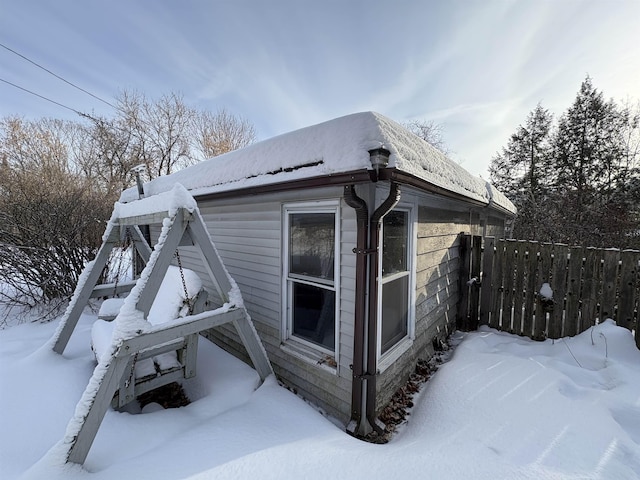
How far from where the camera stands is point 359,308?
2.56 meters

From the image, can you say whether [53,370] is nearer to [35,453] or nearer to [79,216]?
[35,453]

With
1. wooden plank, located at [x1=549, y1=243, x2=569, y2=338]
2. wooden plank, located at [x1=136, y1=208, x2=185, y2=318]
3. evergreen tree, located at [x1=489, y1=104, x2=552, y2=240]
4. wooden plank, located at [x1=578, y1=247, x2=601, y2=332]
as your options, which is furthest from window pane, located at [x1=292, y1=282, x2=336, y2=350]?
evergreen tree, located at [x1=489, y1=104, x2=552, y2=240]

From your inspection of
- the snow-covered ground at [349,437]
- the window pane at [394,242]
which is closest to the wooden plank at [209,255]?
the snow-covered ground at [349,437]

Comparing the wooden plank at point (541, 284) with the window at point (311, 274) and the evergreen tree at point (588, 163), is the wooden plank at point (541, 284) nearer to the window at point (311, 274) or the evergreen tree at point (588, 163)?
the window at point (311, 274)

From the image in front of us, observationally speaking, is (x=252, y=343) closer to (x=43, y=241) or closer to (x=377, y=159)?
(x=377, y=159)

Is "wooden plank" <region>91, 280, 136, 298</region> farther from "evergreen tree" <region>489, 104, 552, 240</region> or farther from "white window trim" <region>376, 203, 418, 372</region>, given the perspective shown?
"evergreen tree" <region>489, 104, 552, 240</region>

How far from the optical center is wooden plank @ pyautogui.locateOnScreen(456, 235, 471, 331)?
523 cm

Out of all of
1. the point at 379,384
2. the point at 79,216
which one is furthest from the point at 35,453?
the point at 79,216

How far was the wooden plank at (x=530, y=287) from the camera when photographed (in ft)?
14.9

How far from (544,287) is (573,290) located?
0.35m

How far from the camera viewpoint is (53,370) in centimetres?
319

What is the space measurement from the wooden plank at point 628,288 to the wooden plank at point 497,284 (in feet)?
4.77

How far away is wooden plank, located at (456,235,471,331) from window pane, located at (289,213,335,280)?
353cm

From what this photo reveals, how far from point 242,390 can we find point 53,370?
234 centimetres
